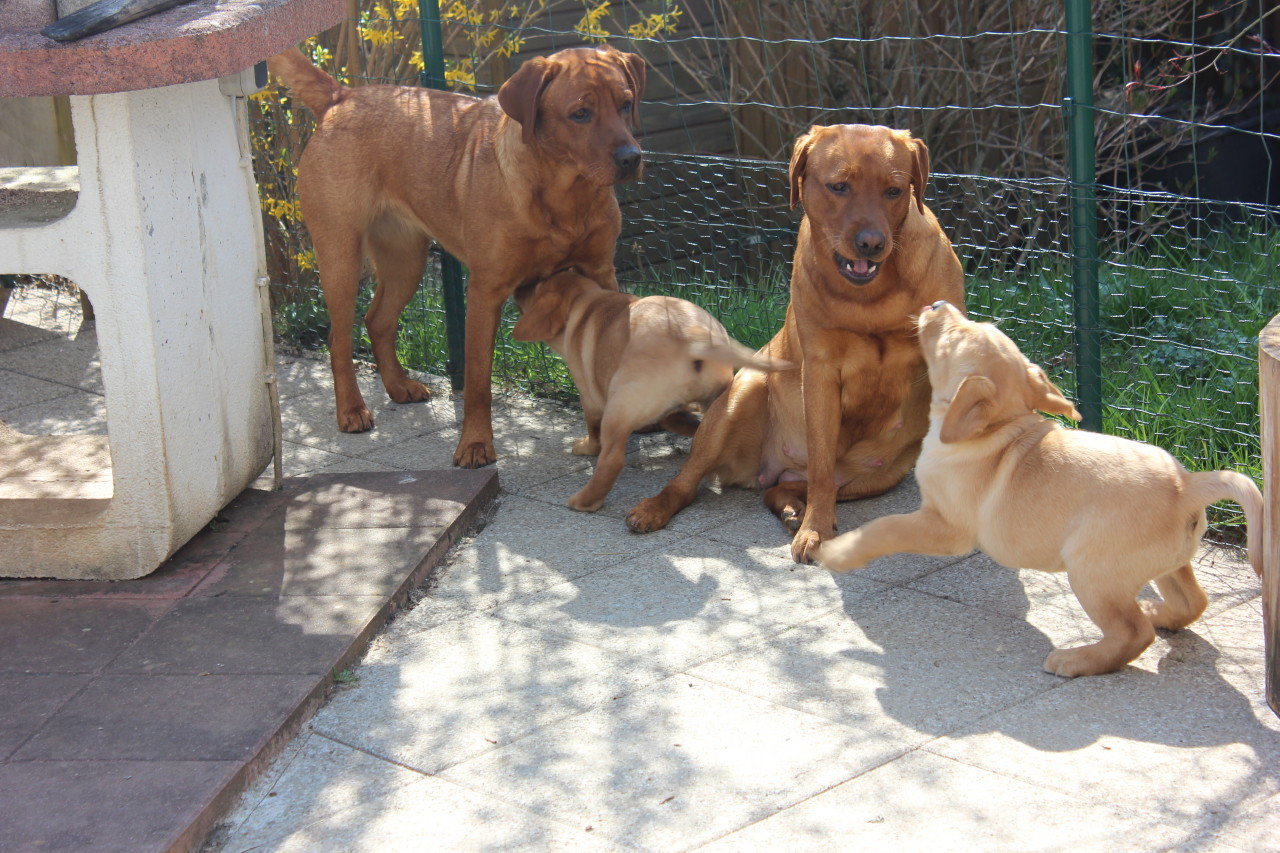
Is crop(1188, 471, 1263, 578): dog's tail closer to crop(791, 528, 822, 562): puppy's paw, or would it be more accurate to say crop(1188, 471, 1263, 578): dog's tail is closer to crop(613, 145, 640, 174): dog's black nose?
crop(791, 528, 822, 562): puppy's paw

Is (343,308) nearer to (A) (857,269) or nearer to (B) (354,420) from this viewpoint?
(B) (354,420)

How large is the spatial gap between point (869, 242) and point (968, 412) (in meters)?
0.86

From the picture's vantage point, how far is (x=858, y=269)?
13.9 feet

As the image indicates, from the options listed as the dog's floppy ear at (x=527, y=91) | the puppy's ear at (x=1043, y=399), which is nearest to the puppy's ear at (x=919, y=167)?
the puppy's ear at (x=1043, y=399)

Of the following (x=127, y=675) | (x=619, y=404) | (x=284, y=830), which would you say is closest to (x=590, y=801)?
(x=284, y=830)

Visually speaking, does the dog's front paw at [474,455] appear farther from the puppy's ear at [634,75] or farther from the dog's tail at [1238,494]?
the dog's tail at [1238,494]

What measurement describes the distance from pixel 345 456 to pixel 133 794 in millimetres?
2747

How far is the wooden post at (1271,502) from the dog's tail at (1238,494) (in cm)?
3

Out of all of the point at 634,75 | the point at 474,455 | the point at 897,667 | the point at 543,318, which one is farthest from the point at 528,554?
the point at 634,75

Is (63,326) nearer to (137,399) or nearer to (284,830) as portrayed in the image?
(137,399)

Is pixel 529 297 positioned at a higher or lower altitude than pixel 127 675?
higher

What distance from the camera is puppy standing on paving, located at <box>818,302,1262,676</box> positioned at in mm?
→ 3248

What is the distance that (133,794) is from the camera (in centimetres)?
296

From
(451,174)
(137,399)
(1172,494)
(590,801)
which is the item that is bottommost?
(590,801)
